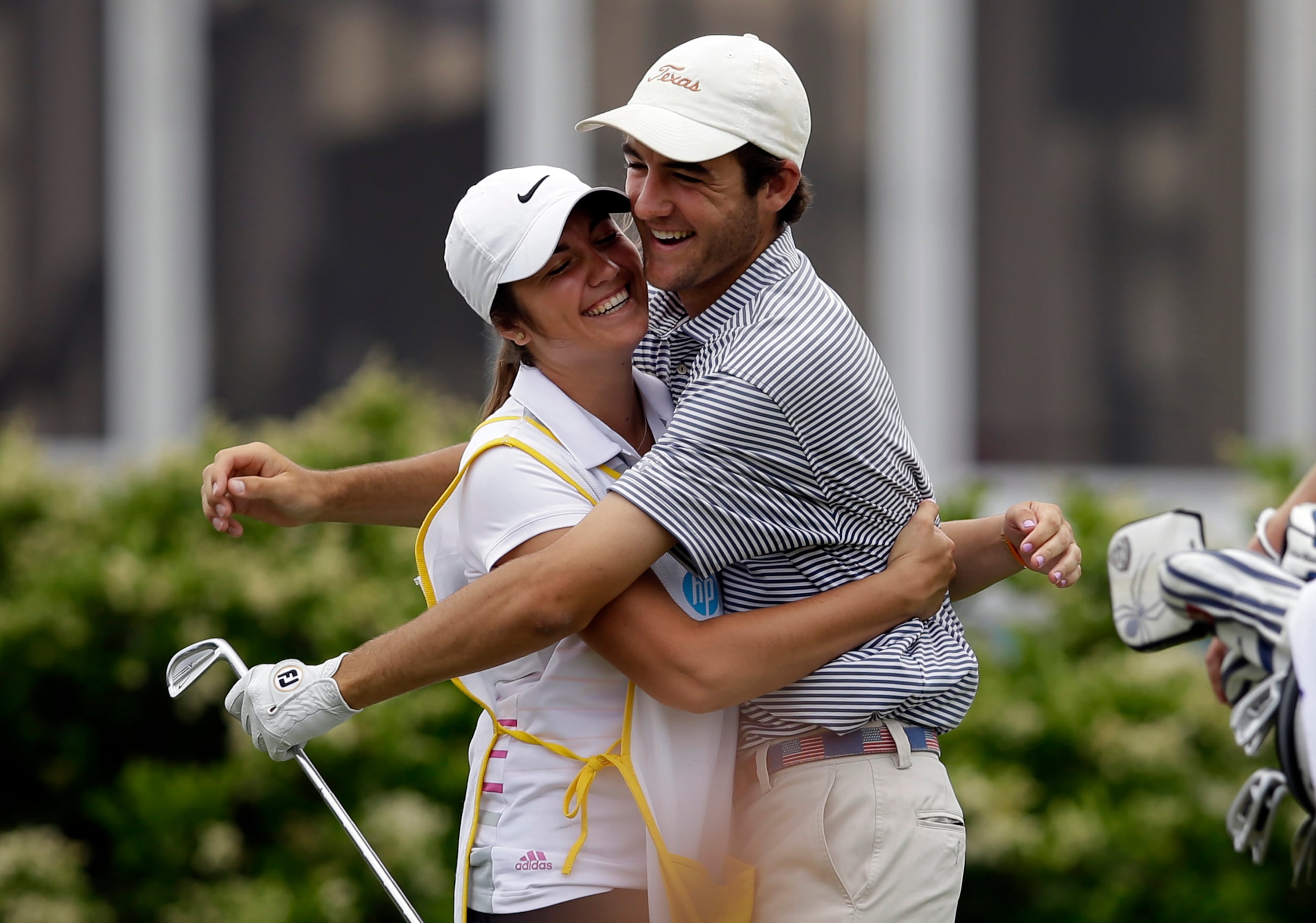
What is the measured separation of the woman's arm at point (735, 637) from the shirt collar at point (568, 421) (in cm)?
22

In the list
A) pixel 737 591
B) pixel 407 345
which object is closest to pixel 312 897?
pixel 737 591

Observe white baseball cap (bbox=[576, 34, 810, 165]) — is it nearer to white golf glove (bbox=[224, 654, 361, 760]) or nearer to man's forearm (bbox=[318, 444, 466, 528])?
man's forearm (bbox=[318, 444, 466, 528])

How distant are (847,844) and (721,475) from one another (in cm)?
61

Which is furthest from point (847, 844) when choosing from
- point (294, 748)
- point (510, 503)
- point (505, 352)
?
A: point (505, 352)

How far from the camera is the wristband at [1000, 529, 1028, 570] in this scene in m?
2.37

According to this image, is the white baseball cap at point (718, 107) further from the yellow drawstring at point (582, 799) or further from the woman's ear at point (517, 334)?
the yellow drawstring at point (582, 799)

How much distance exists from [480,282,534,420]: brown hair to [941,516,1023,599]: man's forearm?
30.6 inches

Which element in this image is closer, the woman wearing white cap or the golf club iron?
the woman wearing white cap

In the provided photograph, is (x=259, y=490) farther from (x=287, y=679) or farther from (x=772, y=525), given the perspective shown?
(x=772, y=525)

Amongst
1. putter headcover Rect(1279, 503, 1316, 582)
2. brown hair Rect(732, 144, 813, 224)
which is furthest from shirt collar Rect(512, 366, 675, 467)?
putter headcover Rect(1279, 503, 1316, 582)

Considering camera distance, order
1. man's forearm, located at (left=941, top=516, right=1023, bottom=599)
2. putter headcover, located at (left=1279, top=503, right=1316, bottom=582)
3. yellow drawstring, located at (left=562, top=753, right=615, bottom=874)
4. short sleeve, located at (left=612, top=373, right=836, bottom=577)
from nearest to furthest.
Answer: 1. short sleeve, located at (left=612, top=373, right=836, bottom=577)
2. yellow drawstring, located at (left=562, top=753, right=615, bottom=874)
3. man's forearm, located at (left=941, top=516, right=1023, bottom=599)
4. putter headcover, located at (left=1279, top=503, right=1316, bottom=582)

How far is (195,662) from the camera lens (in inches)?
98.1

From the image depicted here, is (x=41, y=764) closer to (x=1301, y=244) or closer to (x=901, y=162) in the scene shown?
(x=901, y=162)

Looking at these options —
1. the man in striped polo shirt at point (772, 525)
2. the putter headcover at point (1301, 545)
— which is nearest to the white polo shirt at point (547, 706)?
the man in striped polo shirt at point (772, 525)
